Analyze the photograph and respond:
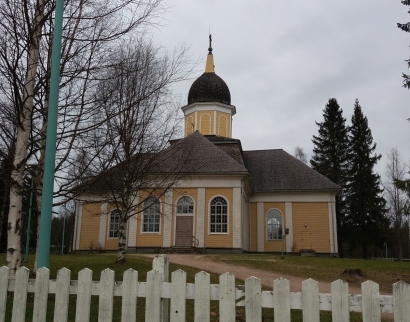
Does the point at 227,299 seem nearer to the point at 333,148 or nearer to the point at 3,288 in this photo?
the point at 3,288

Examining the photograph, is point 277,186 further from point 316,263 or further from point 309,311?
point 309,311

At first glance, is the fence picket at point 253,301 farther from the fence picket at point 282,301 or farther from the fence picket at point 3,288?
the fence picket at point 3,288

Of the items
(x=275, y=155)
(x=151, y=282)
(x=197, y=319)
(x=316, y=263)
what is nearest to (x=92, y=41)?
(x=151, y=282)

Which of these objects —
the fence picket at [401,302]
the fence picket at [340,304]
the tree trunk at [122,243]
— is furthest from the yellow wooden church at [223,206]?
the fence picket at [401,302]

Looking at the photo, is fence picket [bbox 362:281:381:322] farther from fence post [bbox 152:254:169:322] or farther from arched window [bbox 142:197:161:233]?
arched window [bbox 142:197:161:233]

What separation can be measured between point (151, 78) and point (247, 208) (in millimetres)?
21510

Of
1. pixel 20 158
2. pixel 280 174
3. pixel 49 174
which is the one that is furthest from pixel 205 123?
pixel 49 174

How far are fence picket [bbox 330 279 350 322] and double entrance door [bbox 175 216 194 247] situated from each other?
78.0 ft

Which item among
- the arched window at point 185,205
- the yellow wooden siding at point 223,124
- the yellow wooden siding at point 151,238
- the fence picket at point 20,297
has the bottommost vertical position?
the fence picket at point 20,297

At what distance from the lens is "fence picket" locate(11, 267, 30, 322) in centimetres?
473

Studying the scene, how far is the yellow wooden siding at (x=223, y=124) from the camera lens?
35719 millimetres

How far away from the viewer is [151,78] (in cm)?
1239

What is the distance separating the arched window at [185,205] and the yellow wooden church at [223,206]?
7 cm

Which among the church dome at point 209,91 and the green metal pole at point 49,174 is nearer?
the green metal pole at point 49,174
